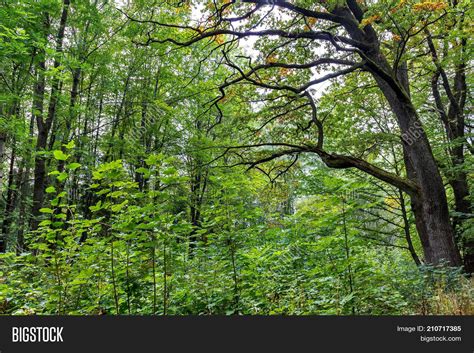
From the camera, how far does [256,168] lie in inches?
329

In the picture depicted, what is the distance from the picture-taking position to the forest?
3.94 metres

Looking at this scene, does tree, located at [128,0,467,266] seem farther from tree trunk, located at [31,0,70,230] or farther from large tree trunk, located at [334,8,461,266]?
tree trunk, located at [31,0,70,230]

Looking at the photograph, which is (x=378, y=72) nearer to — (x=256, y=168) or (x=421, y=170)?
(x=421, y=170)

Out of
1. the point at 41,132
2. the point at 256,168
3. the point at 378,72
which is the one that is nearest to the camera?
the point at 378,72

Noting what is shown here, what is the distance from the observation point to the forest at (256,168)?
3.94 meters

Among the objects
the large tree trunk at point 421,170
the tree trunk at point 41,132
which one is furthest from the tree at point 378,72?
the tree trunk at point 41,132

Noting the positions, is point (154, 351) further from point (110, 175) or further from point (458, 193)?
point (458, 193)

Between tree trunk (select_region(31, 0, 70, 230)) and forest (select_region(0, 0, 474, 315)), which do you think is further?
tree trunk (select_region(31, 0, 70, 230))

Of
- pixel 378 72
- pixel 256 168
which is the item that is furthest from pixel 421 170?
pixel 256 168

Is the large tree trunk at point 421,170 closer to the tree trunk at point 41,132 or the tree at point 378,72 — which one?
the tree at point 378,72

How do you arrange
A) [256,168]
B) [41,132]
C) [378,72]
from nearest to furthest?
[378,72], [256,168], [41,132]

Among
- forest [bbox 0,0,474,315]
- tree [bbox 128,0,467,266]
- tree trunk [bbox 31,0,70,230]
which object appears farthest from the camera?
tree trunk [bbox 31,0,70,230]

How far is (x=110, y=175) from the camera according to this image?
339 centimetres

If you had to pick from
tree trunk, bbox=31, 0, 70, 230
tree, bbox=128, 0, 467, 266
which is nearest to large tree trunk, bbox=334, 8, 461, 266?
tree, bbox=128, 0, 467, 266
